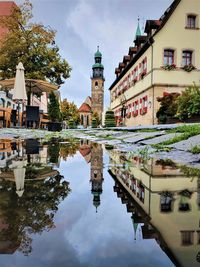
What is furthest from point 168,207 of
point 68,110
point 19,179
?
point 68,110

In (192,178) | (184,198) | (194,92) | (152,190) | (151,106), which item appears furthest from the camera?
(151,106)

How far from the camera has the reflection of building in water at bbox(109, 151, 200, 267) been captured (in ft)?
3.87

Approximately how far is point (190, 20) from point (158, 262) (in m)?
23.9

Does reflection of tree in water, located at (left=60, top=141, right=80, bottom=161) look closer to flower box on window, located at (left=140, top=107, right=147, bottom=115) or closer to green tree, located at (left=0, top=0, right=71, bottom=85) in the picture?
flower box on window, located at (left=140, top=107, right=147, bottom=115)

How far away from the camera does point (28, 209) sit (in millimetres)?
1693

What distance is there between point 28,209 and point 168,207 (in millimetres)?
768

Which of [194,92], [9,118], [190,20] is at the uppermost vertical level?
[190,20]

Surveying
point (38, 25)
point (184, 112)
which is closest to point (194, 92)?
point (184, 112)

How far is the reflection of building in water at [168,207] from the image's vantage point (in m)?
1.18

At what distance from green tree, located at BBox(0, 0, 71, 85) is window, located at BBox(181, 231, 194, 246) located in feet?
77.3

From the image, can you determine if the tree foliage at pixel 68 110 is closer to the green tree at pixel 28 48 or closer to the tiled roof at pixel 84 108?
the tiled roof at pixel 84 108

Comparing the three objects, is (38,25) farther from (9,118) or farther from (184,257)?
(184,257)

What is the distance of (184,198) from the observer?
6.63 feet

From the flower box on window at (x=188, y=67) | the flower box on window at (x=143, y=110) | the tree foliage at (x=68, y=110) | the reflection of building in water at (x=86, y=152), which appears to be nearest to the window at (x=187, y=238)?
the reflection of building in water at (x=86, y=152)
